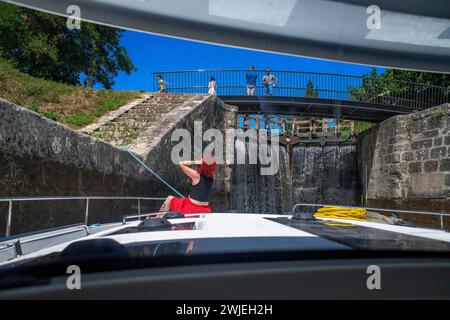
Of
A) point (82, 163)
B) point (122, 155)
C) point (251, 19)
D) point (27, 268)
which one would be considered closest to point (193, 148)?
point (122, 155)

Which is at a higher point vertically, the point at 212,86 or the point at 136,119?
the point at 212,86

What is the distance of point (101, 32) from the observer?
58.6 feet

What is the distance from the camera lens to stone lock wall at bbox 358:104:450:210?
960 cm

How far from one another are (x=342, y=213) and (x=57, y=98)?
8806 millimetres

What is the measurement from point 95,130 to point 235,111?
239 inches

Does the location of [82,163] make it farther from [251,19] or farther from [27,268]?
[27,268]

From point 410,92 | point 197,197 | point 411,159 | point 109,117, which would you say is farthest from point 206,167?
point 410,92

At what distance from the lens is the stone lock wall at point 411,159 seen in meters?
9.60

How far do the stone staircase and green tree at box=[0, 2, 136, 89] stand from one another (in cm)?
413

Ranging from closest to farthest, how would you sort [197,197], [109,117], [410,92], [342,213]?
1. [342,213]
2. [197,197]
3. [109,117]
4. [410,92]

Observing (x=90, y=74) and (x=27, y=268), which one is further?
(x=90, y=74)

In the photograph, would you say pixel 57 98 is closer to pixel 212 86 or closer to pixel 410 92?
pixel 212 86

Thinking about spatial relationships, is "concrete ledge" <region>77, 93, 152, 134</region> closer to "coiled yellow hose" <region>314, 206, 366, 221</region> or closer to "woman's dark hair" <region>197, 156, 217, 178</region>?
"woman's dark hair" <region>197, 156, 217, 178</region>

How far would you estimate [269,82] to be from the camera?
1412 centimetres
